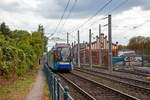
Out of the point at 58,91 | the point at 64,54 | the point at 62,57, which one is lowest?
the point at 58,91

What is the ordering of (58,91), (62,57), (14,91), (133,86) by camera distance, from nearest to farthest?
(58,91) → (14,91) → (133,86) → (62,57)

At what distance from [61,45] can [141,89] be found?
15.2 metres

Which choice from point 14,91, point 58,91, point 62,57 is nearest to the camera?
point 58,91

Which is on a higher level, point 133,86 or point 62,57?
point 62,57

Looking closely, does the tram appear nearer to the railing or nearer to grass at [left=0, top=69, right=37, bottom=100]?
grass at [left=0, top=69, right=37, bottom=100]

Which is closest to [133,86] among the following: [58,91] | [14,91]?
[14,91]

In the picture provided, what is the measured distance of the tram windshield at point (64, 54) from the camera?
25922 mm

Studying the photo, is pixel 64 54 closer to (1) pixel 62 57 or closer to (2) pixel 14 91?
(1) pixel 62 57

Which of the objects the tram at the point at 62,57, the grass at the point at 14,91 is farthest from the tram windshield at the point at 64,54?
the grass at the point at 14,91

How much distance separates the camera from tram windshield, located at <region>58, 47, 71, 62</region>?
25.9 metres

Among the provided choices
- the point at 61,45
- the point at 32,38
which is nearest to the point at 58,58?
the point at 61,45

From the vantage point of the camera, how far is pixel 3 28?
253ft

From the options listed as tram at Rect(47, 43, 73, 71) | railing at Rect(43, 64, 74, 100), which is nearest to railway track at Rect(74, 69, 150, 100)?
railing at Rect(43, 64, 74, 100)

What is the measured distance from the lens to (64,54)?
85.4ft
